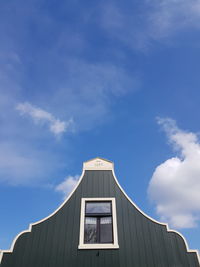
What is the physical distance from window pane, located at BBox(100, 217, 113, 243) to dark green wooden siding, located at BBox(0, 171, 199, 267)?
0.35 m

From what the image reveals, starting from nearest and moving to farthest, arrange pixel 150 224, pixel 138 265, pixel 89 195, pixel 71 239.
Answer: pixel 138 265
pixel 71 239
pixel 150 224
pixel 89 195

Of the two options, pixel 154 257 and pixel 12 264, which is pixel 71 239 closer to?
pixel 12 264

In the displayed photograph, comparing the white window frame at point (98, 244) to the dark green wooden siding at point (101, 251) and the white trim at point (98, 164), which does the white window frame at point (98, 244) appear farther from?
the white trim at point (98, 164)

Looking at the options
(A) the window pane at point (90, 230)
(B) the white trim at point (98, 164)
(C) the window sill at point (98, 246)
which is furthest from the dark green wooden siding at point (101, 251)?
(B) the white trim at point (98, 164)

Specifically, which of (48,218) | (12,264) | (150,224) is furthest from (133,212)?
(12,264)

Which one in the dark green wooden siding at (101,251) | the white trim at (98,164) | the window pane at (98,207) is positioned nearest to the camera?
the dark green wooden siding at (101,251)

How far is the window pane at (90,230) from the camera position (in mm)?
7434

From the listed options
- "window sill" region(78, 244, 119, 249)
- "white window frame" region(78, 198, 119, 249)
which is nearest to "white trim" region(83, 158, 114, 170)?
"white window frame" region(78, 198, 119, 249)

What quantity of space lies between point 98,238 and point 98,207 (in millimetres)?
1166

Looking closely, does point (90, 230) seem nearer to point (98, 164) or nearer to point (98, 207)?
point (98, 207)

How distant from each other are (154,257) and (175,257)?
30.6 inches

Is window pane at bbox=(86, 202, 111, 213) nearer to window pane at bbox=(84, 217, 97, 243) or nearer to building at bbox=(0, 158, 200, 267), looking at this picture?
building at bbox=(0, 158, 200, 267)

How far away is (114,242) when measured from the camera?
7266mm

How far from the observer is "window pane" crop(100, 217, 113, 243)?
745cm
